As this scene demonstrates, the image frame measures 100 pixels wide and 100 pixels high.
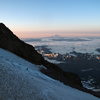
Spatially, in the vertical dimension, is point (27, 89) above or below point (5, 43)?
below

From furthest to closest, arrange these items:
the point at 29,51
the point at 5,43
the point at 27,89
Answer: the point at 29,51
the point at 5,43
the point at 27,89

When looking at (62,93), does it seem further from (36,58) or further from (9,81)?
(36,58)

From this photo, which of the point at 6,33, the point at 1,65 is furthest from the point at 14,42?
the point at 1,65

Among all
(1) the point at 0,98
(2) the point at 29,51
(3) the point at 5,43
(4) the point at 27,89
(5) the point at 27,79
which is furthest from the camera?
(2) the point at 29,51

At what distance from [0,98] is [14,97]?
1.05m

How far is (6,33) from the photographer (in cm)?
4581

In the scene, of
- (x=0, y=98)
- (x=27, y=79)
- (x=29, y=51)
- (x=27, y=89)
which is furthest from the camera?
(x=29, y=51)

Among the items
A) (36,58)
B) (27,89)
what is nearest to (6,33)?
(36,58)

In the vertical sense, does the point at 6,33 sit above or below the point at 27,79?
above

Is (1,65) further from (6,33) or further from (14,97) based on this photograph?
(6,33)

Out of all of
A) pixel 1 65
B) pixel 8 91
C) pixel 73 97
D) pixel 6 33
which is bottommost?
pixel 73 97

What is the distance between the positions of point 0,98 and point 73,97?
25.5 feet

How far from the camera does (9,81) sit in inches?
827

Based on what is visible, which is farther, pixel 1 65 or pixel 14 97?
pixel 1 65
